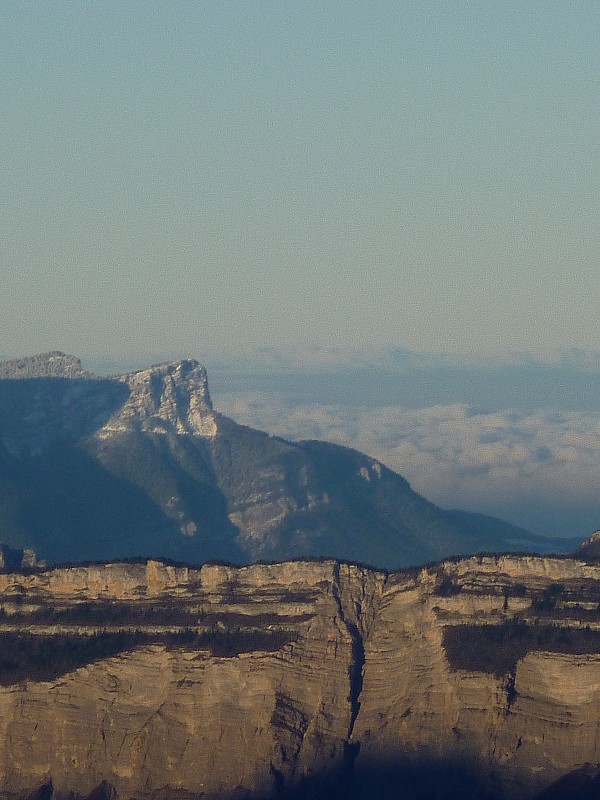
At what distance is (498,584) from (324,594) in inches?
434

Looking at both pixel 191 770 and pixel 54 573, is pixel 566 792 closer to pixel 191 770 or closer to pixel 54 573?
pixel 191 770

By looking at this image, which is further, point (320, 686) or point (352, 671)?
point (352, 671)

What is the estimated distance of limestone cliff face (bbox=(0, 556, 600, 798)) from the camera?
16000 centimetres

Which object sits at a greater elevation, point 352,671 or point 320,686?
point 352,671

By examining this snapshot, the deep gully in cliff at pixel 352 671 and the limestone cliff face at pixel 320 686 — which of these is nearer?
the limestone cliff face at pixel 320 686

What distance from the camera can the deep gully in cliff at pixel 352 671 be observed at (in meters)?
165

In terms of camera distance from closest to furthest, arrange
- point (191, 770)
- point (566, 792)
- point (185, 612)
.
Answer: point (566, 792) → point (191, 770) → point (185, 612)

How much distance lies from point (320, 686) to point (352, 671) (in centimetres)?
278

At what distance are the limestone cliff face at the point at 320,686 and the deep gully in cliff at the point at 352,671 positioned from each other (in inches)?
5.3

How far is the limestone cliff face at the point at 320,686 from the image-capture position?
16000 cm

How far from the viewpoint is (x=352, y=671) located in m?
170

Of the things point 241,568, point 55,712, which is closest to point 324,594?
point 241,568

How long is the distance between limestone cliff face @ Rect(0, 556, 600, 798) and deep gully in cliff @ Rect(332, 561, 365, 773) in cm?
14

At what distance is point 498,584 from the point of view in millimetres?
172375
